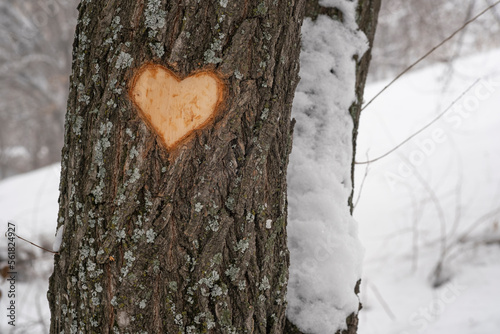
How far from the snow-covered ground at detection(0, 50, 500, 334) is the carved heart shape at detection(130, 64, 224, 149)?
1027mm

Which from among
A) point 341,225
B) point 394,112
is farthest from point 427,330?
point 394,112

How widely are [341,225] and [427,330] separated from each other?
1512mm

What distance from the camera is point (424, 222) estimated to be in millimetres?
3467

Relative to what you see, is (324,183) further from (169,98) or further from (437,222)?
(437,222)

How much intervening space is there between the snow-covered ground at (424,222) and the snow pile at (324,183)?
45 cm

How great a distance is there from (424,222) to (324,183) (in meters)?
2.68

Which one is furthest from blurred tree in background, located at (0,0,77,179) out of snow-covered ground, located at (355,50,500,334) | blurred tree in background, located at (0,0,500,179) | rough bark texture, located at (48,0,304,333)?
rough bark texture, located at (48,0,304,333)

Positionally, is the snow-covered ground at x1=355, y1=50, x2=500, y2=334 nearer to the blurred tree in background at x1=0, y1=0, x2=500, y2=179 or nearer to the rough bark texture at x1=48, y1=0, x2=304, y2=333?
the rough bark texture at x1=48, y1=0, x2=304, y2=333

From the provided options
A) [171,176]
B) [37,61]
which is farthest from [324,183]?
[37,61]

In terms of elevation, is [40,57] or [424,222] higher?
[40,57]

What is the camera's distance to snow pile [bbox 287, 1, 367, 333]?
46.7 inches

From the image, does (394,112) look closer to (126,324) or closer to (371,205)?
(371,205)

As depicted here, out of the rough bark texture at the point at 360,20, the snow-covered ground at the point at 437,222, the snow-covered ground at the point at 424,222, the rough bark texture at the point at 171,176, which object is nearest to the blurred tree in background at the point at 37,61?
the snow-covered ground at the point at 424,222

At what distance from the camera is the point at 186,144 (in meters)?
0.86
